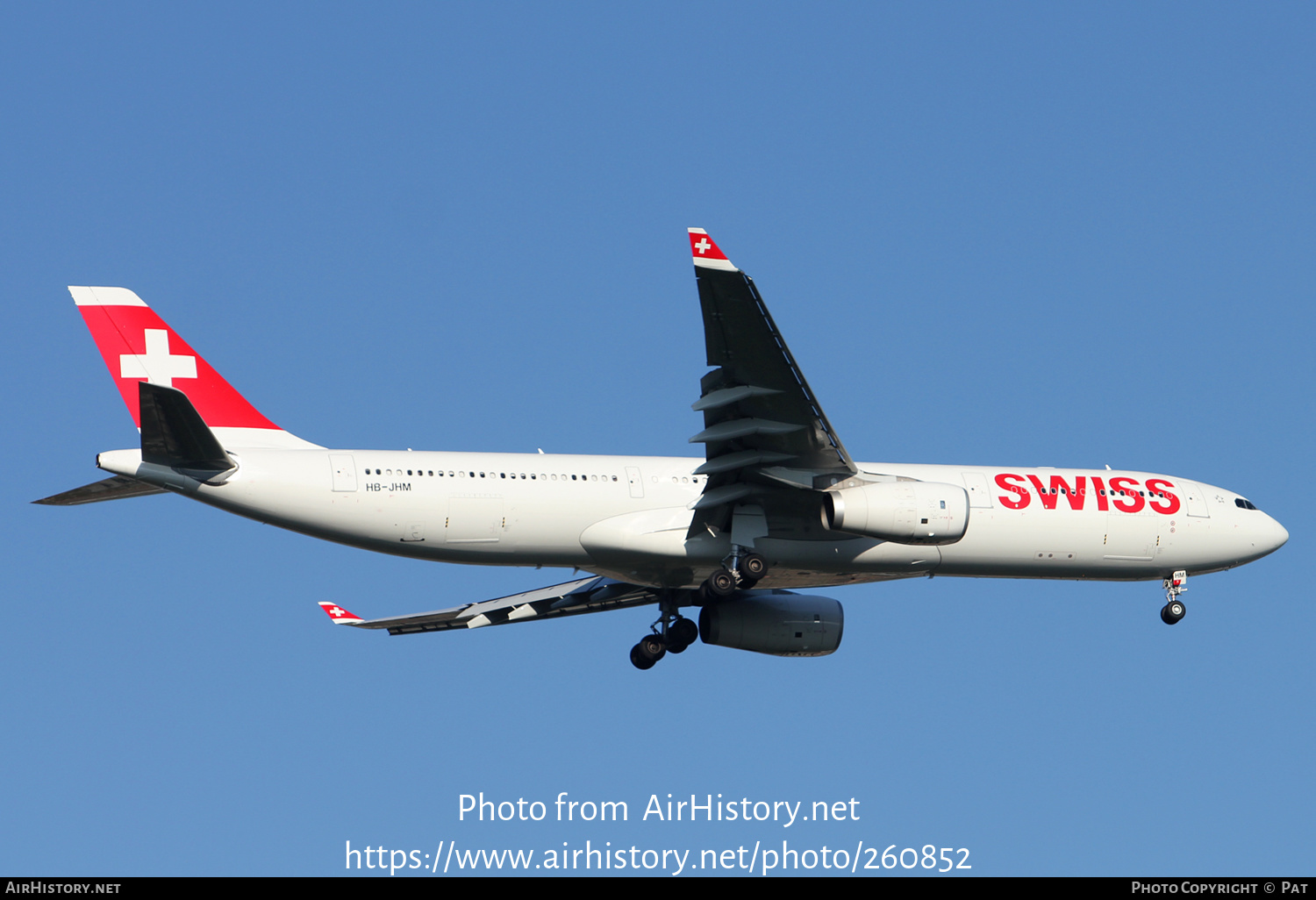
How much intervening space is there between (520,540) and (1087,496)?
36.2ft

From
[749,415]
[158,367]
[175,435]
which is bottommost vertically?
[175,435]

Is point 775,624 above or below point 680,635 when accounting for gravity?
above

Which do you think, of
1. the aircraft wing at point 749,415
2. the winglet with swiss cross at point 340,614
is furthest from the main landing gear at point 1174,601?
the winglet with swiss cross at point 340,614

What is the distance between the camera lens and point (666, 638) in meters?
29.5

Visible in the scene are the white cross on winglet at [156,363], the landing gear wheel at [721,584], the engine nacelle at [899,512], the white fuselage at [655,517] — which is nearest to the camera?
the white fuselage at [655,517]

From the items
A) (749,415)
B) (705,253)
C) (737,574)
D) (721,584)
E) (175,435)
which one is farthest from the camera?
(737,574)

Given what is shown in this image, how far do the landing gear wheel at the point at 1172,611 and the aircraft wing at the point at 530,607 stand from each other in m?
10.0

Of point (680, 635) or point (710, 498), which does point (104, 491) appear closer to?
point (710, 498)

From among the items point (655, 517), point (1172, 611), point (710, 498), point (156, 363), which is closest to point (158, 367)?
point (156, 363)

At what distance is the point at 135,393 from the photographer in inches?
983

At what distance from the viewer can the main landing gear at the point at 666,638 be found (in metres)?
29.2

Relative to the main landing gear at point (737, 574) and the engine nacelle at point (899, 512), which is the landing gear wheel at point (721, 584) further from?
the engine nacelle at point (899, 512)

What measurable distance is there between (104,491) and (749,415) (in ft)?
34.2

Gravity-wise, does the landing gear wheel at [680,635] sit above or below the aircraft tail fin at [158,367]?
below
